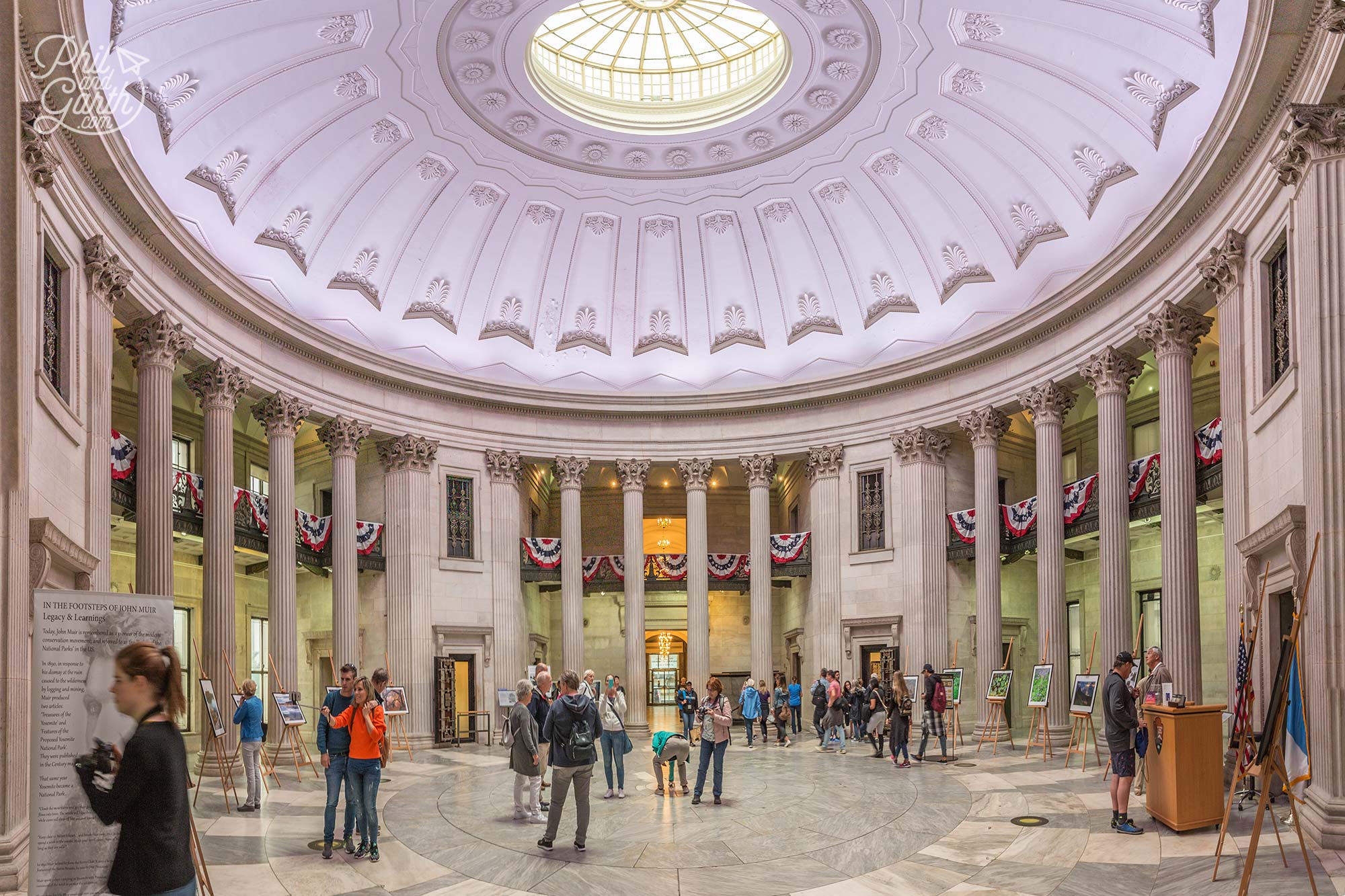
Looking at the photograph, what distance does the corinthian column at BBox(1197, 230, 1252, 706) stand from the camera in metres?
16.5

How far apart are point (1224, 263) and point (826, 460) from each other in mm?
15120

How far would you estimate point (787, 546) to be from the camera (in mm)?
32781

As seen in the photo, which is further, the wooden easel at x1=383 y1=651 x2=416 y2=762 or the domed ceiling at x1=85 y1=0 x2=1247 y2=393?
the wooden easel at x1=383 y1=651 x2=416 y2=762

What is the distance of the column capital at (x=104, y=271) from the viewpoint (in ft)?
52.9

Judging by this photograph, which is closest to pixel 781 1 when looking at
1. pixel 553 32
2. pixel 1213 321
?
pixel 553 32

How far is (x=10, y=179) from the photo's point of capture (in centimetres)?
790

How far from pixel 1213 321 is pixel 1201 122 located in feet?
12.3

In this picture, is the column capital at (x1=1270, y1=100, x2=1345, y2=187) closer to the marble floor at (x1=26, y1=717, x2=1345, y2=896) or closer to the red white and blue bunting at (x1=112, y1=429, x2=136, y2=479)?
the marble floor at (x1=26, y1=717, x2=1345, y2=896)

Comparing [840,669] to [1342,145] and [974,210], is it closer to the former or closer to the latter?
[974,210]

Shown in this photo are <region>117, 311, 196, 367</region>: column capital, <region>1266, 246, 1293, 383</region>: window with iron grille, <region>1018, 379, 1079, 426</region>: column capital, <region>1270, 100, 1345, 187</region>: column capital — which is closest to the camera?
<region>1270, 100, 1345, 187</region>: column capital

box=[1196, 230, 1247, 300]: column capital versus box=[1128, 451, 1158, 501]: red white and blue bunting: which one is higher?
box=[1196, 230, 1247, 300]: column capital

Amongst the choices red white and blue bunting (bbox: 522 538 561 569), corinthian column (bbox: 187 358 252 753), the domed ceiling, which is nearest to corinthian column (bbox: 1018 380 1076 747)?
the domed ceiling

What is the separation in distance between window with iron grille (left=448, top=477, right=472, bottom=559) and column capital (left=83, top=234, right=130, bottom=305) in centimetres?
1395

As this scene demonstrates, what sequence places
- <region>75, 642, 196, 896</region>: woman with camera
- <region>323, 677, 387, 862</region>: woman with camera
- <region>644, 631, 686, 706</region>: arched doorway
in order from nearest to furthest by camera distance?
<region>75, 642, 196, 896</region>: woman with camera → <region>323, 677, 387, 862</region>: woman with camera → <region>644, 631, 686, 706</region>: arched doorway
